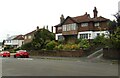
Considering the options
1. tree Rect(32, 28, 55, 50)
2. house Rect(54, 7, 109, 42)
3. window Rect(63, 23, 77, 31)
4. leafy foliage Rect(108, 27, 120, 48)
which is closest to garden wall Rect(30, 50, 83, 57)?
tree Rect(32, 28, 55, 50)

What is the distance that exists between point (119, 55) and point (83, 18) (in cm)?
3795

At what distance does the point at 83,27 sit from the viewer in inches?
2970

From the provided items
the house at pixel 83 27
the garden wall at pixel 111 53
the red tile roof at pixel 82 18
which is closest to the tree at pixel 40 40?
the house at pixel 83 27

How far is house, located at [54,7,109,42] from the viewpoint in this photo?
71.9 m

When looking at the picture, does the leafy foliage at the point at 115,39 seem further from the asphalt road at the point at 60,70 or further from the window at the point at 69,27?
the window at the point at 69,27

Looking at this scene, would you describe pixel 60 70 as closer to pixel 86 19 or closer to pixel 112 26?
pixel 112 26

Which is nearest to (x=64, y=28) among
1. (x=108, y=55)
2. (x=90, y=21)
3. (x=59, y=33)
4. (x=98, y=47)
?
(x=59, y=33)

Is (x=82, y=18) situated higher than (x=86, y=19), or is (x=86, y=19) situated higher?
(x=82, y=18)

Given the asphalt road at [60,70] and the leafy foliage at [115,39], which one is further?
the leafy foliage at [115,39]

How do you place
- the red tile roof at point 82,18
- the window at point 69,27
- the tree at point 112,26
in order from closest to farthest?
the tree at point 112,26 → the red tile roof at point 82,18 → the window at point 69,27

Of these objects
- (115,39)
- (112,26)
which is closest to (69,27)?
(112,26)

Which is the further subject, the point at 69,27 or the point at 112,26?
the point at 69,27

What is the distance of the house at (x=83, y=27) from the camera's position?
7194 cm

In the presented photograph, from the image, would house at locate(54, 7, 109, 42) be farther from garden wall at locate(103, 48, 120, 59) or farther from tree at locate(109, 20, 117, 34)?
garden wall at locate(103, 48, 120, 59)
